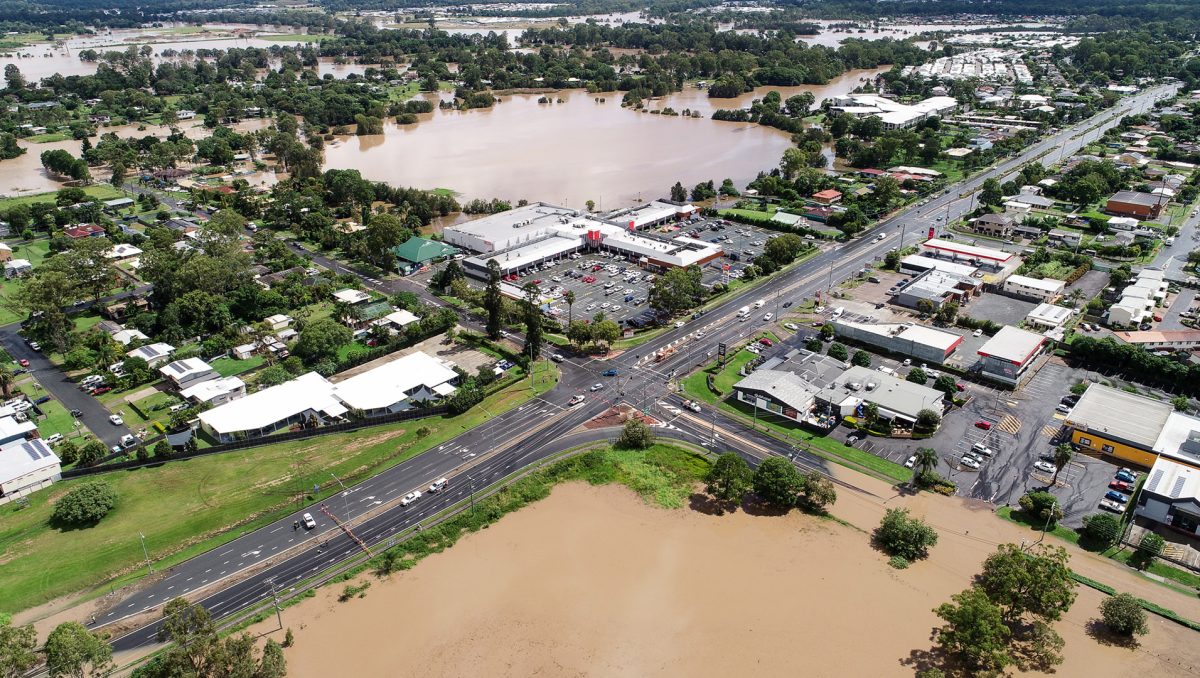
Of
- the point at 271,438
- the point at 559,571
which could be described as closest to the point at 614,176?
the point at 271,438

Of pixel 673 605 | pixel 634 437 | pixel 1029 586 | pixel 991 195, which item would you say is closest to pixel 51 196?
pixel 634 437

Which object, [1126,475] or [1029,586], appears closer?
[1029,586]

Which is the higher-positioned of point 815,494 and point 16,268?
point 815,494

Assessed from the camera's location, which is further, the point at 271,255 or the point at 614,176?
the point at 614,176

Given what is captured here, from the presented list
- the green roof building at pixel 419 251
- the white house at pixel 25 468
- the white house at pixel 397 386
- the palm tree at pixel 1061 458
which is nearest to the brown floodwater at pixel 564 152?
the green roof building at pixel 419 251

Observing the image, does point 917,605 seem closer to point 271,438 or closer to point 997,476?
point 997,476

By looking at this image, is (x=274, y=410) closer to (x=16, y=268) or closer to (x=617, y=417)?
(x=617, y=417)
